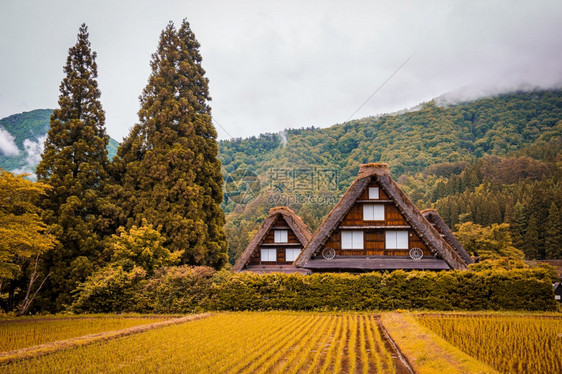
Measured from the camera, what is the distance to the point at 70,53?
2788cm

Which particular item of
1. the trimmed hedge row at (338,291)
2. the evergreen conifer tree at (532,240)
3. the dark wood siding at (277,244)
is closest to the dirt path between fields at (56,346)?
the trimmed hedge row at (338,291)

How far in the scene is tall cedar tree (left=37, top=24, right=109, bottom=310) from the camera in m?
23.5

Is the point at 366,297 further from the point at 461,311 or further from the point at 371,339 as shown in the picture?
the point at 371,339

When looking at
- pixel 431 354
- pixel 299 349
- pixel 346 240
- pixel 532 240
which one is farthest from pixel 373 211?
pixel 532 240

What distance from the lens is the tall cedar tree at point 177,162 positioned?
87.8ft

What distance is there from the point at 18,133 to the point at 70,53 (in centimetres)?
2697

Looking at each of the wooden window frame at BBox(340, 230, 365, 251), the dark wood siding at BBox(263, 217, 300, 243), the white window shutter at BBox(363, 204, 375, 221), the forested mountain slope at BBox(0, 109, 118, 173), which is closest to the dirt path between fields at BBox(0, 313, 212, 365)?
the wooden window frame at BBox(340, 230, 365, 251)

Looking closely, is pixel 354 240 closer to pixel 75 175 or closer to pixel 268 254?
pixel 268 254

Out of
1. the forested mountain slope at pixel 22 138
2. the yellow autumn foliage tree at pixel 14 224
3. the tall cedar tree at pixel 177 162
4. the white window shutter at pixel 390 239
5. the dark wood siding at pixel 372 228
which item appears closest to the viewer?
the yellow autumn foliage tree at pixel 14 224

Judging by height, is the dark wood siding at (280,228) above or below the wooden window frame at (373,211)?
below

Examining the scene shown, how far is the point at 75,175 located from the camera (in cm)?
2588

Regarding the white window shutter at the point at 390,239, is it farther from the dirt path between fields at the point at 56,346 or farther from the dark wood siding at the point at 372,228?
the dirt path between fields at the point at 56,346

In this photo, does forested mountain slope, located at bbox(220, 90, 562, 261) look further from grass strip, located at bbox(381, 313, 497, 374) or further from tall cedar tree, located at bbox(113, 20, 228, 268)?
grass strip, located at bbox(381, 313, 497, 374)

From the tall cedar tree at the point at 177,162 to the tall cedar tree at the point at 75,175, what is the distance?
1.97 meters
